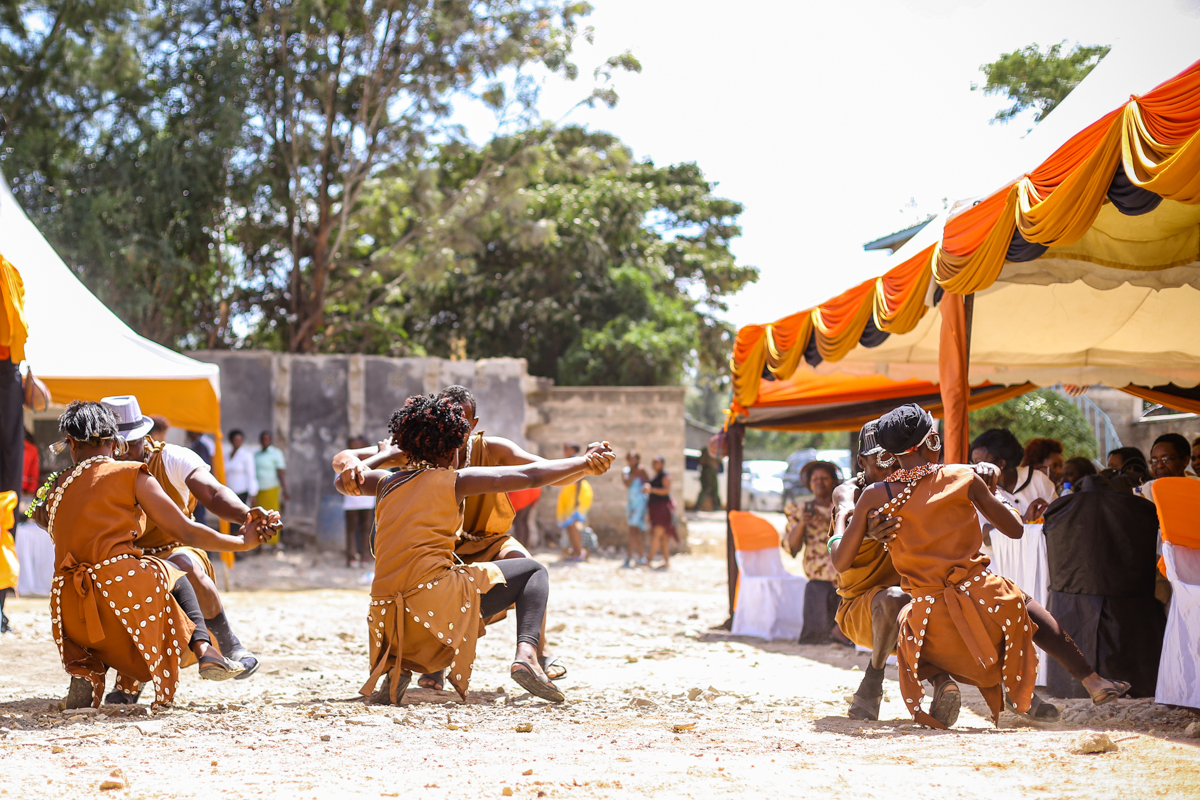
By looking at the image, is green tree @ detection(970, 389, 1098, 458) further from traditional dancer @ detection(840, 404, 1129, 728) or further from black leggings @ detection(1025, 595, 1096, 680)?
traditional dancer @ detection(840, 404, 1129, 728)

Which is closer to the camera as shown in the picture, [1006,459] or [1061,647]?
[1061,647]

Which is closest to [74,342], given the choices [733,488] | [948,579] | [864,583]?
[733,488]

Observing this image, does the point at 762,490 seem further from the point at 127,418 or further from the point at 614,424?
the point at 127,418

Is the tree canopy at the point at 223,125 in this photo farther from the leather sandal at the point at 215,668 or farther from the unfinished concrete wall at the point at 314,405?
the leather sandal at the point at 215,668

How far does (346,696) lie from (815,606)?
13.2 ft

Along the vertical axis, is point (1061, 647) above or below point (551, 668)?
above

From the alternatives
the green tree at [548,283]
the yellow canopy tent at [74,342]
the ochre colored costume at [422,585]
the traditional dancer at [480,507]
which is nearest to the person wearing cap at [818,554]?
the traditional dancer at [480,507]

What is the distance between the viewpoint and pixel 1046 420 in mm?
15000

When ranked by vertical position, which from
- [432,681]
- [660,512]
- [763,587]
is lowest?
[432,681]

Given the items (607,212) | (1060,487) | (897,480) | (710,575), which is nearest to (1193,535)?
(897,480)

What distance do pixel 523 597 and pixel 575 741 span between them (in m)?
1.09

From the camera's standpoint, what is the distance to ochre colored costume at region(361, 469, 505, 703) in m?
4.50

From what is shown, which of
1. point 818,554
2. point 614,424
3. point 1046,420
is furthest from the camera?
point 614,424

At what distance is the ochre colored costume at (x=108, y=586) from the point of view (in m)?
4.35
